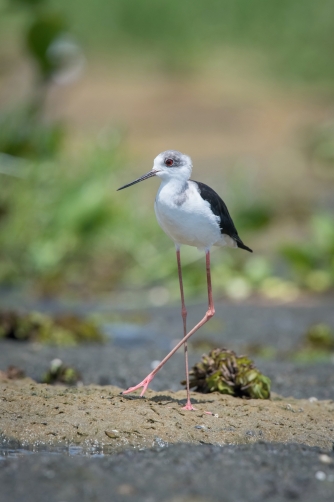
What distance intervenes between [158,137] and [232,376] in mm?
12847

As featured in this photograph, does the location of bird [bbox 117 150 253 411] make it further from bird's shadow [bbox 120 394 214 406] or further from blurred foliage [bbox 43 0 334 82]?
blurred foliage [bbox 43 0 334 82]

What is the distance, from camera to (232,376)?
4414 millimetres

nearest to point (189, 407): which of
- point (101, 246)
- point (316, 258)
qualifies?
point (316, 258)

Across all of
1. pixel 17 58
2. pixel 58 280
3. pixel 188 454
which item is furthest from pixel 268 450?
pixel 17 58

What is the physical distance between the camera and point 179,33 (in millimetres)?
22391

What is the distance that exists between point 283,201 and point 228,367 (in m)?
7.28

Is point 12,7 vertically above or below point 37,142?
above

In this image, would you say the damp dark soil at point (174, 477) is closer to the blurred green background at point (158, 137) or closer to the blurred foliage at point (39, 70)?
the blurred green background at point (158, 137)

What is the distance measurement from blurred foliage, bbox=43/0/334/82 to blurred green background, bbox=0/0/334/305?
5 cm

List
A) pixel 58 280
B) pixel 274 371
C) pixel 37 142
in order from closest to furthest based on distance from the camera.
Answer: pixel 274 371
pixel 58 280
pixel 37 142

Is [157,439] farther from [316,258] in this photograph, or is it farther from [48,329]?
[316,258]

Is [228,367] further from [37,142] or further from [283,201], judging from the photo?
[283,201]

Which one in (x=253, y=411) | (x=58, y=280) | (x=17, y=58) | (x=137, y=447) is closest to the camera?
(x=137, y=447)

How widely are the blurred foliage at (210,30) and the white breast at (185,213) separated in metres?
17.4
